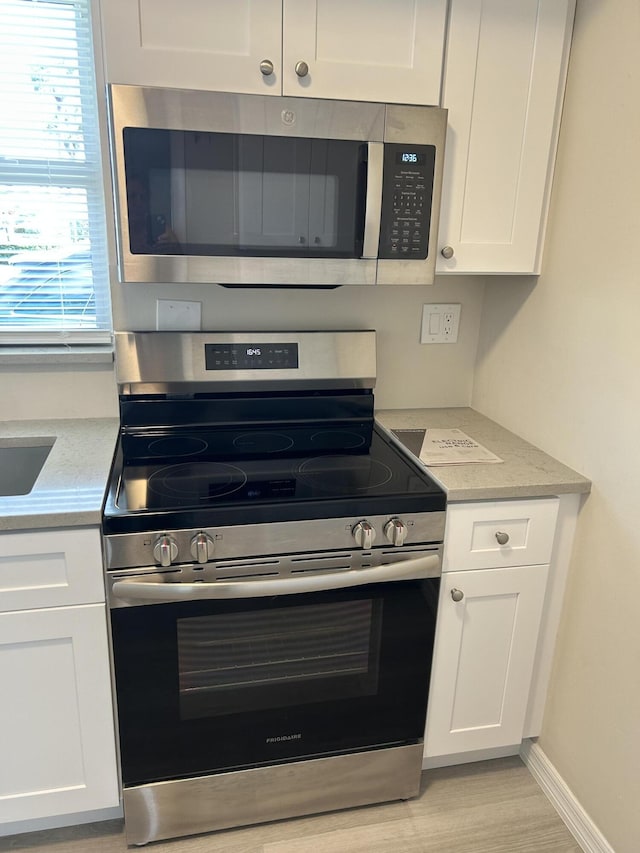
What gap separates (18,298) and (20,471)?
0.49 meters

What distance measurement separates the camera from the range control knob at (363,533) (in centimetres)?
136

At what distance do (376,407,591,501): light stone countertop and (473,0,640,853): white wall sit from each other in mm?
50

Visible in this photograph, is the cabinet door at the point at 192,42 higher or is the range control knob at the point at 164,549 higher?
the cabinet door at the point at 192,42

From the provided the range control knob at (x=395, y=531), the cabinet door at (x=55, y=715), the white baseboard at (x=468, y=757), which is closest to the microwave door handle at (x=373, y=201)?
the range control knob at (x=395, y=531)

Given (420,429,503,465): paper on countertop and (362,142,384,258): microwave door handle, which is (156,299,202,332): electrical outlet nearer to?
(362,142,384,258): microwave door handle

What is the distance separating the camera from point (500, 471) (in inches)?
60.2

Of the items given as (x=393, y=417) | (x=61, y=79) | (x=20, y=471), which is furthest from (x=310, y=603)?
(x=61, y=79)

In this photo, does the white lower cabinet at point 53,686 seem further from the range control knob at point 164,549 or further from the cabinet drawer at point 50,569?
the range control knob at point 164,549

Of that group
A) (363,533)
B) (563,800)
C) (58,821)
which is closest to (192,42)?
(363,533)

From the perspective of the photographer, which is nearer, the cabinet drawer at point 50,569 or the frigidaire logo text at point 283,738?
the cabinet drawer at point 50,569

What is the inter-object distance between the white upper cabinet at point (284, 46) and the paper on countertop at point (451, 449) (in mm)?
839

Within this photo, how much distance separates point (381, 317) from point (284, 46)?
77cm

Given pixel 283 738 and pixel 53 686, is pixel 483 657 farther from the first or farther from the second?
pixel 53 686

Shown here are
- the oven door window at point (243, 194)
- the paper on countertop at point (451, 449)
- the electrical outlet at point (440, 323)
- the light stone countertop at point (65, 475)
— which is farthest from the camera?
the electrical outlet at point (440, 323)
